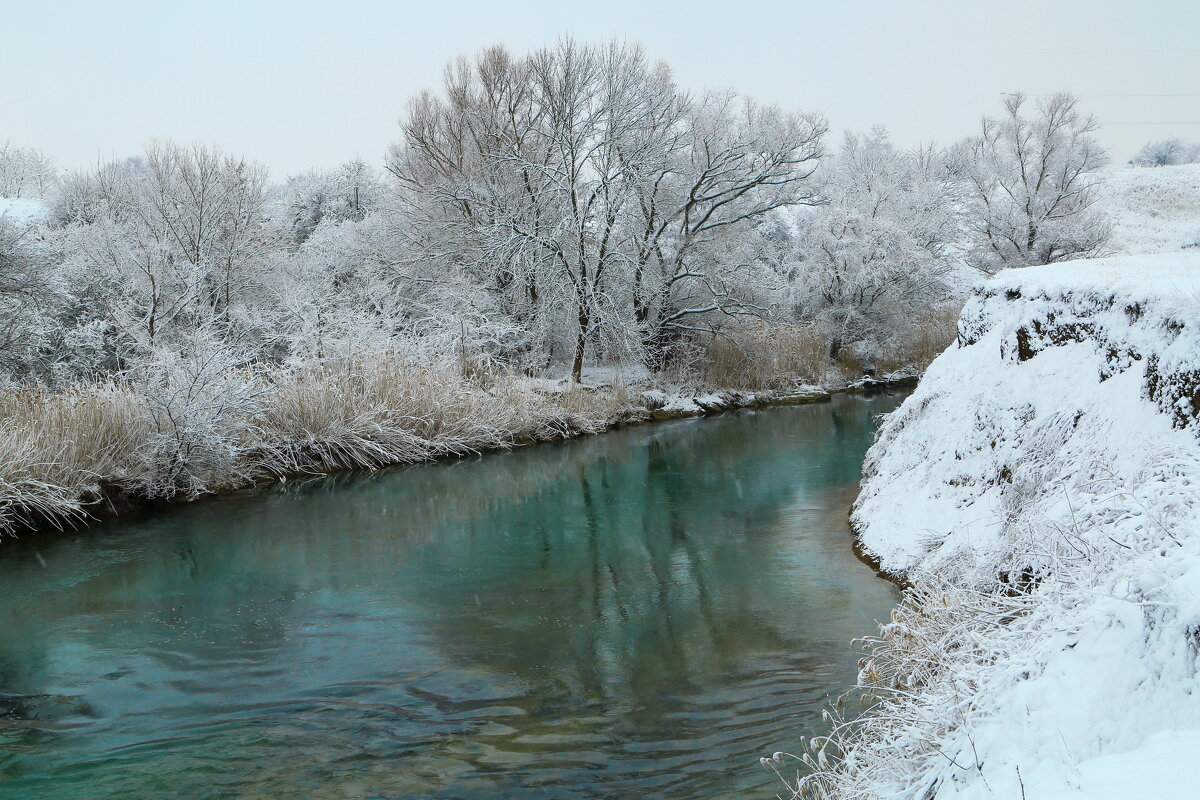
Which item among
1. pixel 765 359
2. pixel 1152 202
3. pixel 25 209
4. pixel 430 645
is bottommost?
pixel 430 645

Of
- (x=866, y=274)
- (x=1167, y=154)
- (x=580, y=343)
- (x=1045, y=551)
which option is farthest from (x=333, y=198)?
→ (x=1167, y=154)

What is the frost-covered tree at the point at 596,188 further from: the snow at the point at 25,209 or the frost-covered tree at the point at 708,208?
the snow at the point at 25,209

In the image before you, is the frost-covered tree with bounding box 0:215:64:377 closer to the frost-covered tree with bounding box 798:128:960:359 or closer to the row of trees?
the row of trees

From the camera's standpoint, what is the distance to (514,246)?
2073 cm

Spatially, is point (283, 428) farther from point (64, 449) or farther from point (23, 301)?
point (23, 301)

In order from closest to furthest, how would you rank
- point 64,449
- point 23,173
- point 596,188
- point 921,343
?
1. point 64,449
2. point 596,188
3. point 921,343
4. point 23,173

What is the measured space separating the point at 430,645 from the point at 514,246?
15.5 m

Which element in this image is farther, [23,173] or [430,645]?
[23,173]

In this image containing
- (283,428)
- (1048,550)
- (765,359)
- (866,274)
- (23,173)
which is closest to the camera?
(1048,550)

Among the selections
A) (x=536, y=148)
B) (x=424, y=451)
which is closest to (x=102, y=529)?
(x=424, y=451)

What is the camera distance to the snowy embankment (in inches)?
92.1

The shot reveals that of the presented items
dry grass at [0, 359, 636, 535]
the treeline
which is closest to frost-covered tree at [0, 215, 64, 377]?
the treeline

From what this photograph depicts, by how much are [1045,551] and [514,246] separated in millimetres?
18103

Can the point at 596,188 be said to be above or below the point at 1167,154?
below
